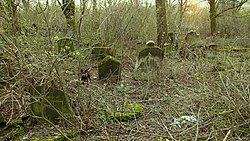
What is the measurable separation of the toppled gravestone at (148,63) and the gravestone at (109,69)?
2.24ft

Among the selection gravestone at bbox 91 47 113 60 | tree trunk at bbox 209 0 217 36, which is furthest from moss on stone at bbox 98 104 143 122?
tree trunk at bbox 209 0 217 36

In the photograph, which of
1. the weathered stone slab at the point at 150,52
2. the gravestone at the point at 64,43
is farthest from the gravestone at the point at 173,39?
the gravestone at the point at 64,43

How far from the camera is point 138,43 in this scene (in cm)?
966

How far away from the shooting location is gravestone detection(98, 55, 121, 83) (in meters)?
6.26

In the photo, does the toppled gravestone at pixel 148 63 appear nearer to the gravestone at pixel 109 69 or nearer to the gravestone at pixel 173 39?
the gravestone at pixel 109 69

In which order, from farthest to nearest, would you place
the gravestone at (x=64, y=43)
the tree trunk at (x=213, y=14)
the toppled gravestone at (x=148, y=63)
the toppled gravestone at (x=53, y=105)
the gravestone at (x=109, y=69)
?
the tree trunk at (x=213, y=14) < the toppled gravestone at (x=148, y=63) < the gravestone at (x=109, y=69) < the gravestone at (x=64, y=43) < the toppled gravestone at (x=53, y=105)

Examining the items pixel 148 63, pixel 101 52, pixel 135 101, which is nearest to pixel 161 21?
pixel 101 52

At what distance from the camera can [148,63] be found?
671 cm

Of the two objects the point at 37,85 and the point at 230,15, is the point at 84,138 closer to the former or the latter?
the point at 37,85

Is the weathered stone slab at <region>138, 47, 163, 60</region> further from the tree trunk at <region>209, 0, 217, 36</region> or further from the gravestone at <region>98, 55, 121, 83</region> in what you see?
the tree trunk at <region>209, 0, 217, 36</region>

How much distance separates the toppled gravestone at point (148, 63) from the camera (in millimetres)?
6703

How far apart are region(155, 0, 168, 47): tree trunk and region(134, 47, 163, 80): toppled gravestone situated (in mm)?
3089

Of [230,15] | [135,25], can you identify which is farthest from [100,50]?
[230,15]

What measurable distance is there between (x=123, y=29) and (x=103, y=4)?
1.01 metres
